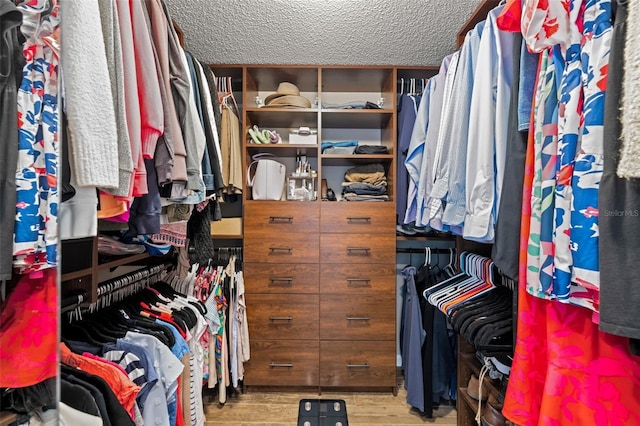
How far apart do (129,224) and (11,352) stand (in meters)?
0.57

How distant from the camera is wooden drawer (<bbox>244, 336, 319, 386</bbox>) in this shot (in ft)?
6.98

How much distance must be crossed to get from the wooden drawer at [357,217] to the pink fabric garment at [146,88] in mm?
1338

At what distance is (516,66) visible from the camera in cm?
94

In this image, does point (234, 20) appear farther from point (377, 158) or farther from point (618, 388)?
point (618, 388)

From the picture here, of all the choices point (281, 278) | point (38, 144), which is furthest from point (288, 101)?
point (38, 144)

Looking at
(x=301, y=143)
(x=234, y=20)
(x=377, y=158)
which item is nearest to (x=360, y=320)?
(x=377, y=158)

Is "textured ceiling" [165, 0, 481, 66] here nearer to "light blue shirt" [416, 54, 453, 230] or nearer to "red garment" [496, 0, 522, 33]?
"light blue shirt" [416, 54, 453, 230]

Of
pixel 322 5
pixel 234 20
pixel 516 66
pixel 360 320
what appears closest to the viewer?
pixel 516 66

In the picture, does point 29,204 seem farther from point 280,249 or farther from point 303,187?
point 303,187

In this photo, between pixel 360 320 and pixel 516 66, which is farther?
pixel 360 320

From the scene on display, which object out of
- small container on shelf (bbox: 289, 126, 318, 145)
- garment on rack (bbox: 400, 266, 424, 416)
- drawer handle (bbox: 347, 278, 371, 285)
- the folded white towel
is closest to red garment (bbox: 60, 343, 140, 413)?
the folded white towel

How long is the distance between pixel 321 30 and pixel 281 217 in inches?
42.9

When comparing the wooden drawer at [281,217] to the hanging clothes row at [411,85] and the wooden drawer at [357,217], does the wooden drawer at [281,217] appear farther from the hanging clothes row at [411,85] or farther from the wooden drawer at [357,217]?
the hanging clothes row at [411,85]

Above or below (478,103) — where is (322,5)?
above
